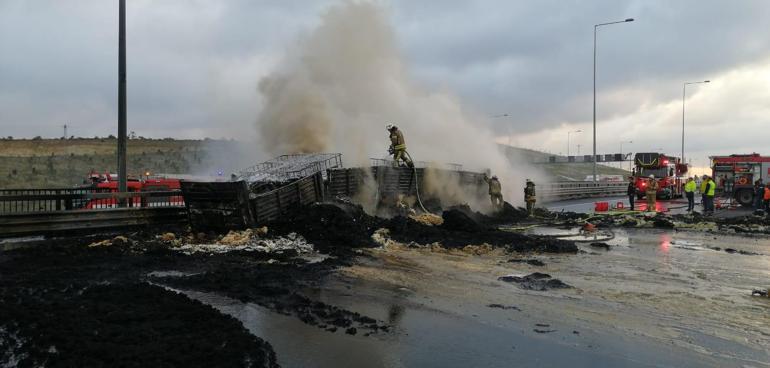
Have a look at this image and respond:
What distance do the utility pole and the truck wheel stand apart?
2872 cm

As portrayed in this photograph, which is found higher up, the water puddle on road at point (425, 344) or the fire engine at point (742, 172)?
the fire engine at point (742, 172)

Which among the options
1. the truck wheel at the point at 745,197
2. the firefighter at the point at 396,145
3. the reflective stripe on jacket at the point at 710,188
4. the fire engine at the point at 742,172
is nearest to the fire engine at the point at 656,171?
the fire engine at the point at 742,172

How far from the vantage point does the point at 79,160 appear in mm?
52406

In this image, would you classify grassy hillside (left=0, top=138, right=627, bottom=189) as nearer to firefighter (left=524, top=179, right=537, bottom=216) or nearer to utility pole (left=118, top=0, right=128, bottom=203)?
utility pole (left=118, top=0, right=128, bottom=203)

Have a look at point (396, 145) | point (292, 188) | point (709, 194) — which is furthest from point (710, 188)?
point (292, 188)

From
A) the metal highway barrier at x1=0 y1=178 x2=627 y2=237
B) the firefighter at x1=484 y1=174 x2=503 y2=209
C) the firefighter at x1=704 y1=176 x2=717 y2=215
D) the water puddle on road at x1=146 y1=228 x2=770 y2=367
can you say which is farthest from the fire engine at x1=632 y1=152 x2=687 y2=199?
the water puddle on road at x1=146 y1=228 x2=770 y2=367

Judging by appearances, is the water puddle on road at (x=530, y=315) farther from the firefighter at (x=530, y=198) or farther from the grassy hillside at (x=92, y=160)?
the grassy hillside at (x=92, y=160)

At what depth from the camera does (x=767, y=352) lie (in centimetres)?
509

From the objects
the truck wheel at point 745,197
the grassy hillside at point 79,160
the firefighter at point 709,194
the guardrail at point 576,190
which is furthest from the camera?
the grassy hillside at point 79,160

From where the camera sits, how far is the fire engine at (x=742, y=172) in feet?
91.8

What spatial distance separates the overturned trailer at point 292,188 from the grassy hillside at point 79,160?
970cm

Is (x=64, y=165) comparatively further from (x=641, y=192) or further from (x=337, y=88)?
(x=641, y=192)

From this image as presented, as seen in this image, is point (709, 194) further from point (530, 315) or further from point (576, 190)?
point (530, 315)

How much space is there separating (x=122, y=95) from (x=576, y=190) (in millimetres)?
31628
